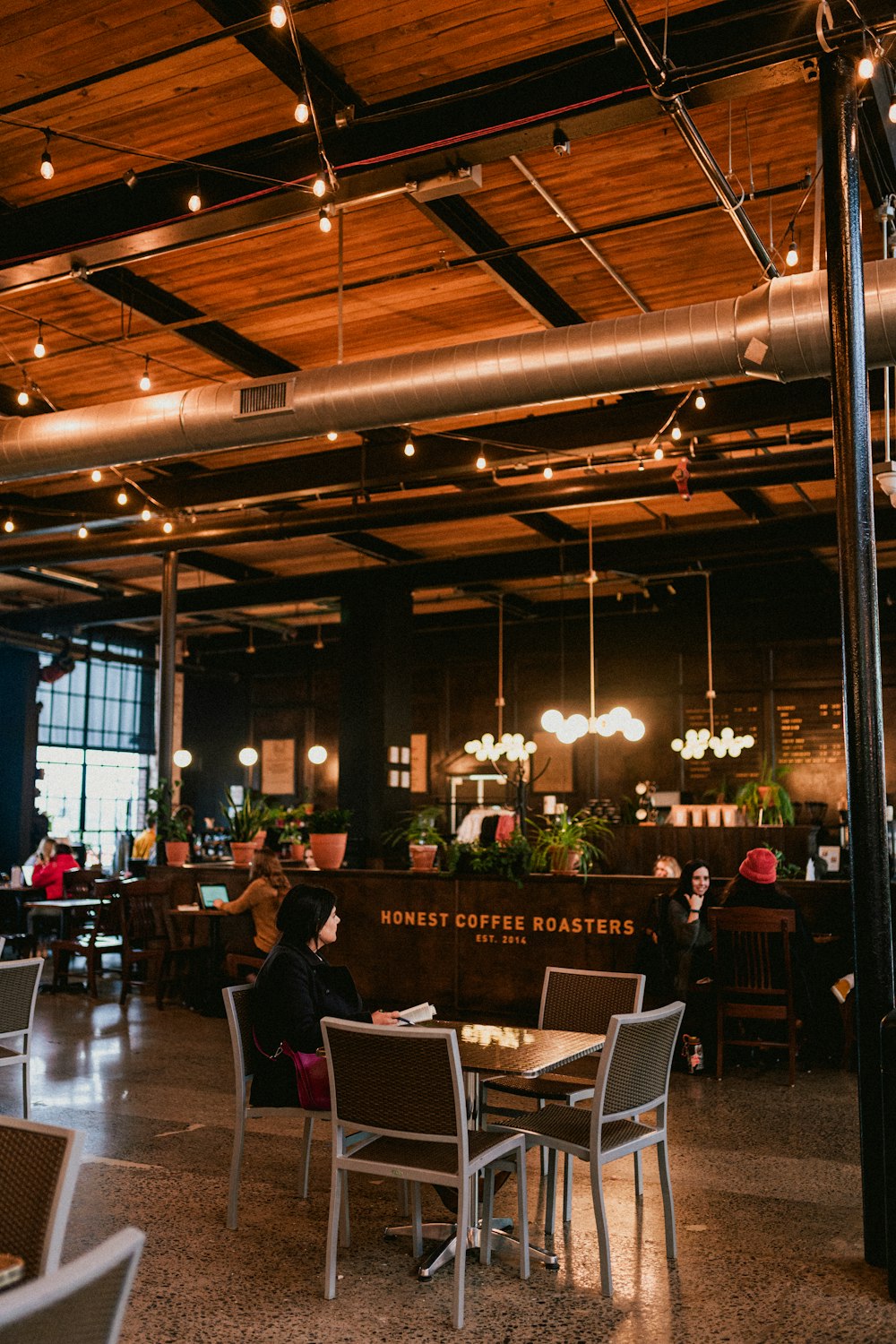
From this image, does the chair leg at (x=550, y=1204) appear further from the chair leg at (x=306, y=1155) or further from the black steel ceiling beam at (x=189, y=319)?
the black steel ceiling beam at (x=189, y=319)

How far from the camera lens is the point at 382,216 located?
19.3 feet

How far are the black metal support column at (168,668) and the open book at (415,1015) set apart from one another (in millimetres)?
7089

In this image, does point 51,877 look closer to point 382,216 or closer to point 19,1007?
point 19,1007

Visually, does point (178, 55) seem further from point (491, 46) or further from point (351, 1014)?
point (351, 1014)

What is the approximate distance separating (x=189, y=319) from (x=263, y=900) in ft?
12.6

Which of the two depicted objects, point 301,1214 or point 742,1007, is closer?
point 301,1214

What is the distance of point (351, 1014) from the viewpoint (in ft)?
14.0

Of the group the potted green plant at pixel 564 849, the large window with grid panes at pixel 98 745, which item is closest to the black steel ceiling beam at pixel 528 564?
the large window with grid panes at pixel 98 745

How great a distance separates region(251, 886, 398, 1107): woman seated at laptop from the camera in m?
4.09

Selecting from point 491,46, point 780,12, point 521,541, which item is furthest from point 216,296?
point 521,541

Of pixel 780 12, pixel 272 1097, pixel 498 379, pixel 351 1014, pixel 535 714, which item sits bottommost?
pixel 272 1097

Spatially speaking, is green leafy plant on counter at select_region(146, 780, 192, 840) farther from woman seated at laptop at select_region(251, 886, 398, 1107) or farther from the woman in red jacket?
woman seated at laptop at select_region(251, 886, 398, 1107)

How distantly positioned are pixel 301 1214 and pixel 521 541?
9.25 meters

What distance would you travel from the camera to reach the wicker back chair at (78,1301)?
148cm
